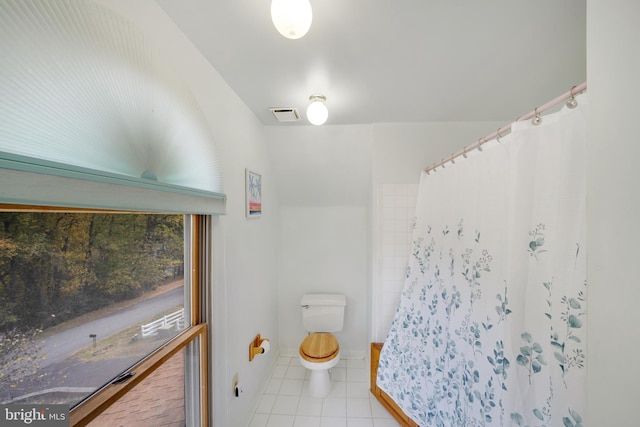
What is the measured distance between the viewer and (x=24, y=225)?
0.57 m

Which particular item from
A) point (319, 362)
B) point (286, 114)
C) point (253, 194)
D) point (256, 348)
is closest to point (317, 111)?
point (286, 114)

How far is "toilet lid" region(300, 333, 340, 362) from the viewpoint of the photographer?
188 cm

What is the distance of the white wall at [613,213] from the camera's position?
0.39 metres

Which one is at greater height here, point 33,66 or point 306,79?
point 306,79

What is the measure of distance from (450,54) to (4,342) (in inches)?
70.3

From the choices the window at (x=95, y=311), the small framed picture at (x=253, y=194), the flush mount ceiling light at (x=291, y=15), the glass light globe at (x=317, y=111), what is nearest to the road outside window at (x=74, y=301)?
the window at (x=95, y=311)

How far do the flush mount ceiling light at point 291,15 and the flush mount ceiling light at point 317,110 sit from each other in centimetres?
75

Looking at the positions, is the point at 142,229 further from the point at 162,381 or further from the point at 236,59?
the point at 236,59

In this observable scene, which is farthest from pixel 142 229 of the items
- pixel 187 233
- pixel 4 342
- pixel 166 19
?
pixel 166 19

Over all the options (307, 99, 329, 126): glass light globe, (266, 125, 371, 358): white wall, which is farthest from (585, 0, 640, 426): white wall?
(266, 125, 371, 358): white wall

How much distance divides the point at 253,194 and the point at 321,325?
1.50 metres

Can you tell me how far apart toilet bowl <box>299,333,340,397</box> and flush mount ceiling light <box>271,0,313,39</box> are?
208 centimetres

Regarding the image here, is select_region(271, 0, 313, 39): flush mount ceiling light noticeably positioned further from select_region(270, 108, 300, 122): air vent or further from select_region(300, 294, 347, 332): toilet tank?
select_region(300, 294, 347, 332): toilet tank

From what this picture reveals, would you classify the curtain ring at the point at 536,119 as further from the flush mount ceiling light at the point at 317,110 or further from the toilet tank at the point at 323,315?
the toilet tank at the point at 323,315
